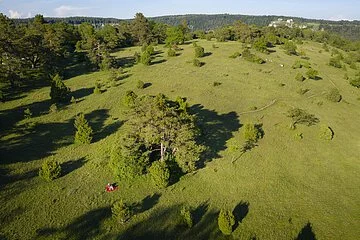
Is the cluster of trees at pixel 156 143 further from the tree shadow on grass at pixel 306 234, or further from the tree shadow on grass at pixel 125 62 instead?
the tree shadow on grass at pixel 125 62

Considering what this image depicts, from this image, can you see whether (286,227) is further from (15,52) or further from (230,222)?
(15,52)

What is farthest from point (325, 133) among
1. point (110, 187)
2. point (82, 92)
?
point (82, 92)

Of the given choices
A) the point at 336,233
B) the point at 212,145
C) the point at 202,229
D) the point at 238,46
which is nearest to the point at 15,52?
the point at 212,145

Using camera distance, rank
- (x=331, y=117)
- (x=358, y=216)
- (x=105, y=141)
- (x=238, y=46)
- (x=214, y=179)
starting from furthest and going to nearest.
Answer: (x=238, y=46)
(x=331, y=117)
(x=105, y=141)
(x=214, y=179)
(x=358, y=216)

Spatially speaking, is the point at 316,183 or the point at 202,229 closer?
the point at 202,229

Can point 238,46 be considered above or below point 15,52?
below

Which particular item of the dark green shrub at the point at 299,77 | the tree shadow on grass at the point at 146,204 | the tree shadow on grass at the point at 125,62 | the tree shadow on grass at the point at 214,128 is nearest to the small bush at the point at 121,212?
the tree shadow on grass at the point at 146,204
